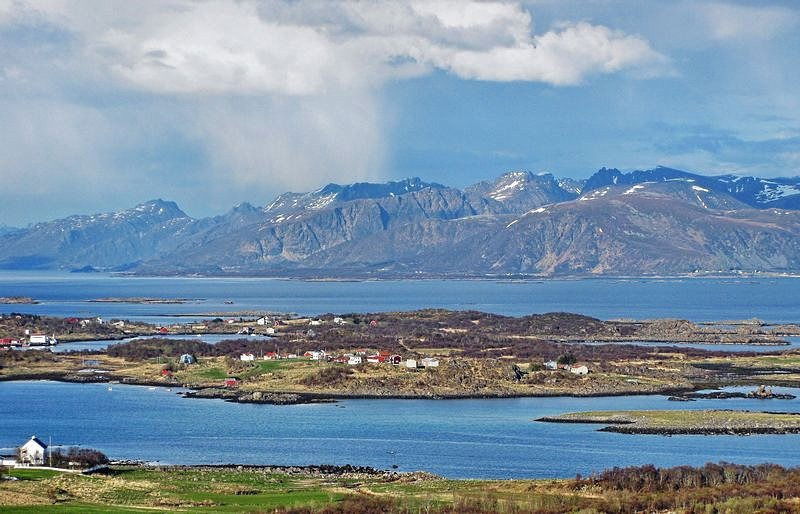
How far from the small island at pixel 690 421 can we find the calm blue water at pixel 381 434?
169cm

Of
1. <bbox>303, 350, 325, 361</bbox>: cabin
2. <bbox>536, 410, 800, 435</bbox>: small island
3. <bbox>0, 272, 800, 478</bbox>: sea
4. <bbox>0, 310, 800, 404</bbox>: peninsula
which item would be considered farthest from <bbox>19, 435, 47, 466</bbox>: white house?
<bbox>303, 350, 325, 361</bbox>: cabin

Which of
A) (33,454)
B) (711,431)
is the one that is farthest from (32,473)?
(711,431)

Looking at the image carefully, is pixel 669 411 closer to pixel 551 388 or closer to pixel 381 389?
pixel 551 388

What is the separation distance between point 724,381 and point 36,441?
202ft

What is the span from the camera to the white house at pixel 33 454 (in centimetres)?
5778

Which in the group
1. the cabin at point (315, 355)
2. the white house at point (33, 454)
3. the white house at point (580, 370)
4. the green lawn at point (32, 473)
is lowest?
the green lawn at point (32, 473)

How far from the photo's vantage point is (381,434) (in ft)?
245

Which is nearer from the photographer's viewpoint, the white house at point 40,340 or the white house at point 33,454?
the white house at point 33,454

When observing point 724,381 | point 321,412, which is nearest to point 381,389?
point 321,412

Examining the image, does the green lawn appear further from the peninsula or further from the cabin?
the cabin

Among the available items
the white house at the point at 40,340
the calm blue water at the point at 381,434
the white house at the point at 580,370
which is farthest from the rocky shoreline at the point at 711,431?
the white house at the point at 40,340

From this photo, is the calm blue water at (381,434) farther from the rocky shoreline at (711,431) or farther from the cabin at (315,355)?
the cabin at (315,355)

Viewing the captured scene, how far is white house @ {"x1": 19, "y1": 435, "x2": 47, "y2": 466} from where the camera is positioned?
190 ft

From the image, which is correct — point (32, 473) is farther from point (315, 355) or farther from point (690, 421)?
point (315, 355)
